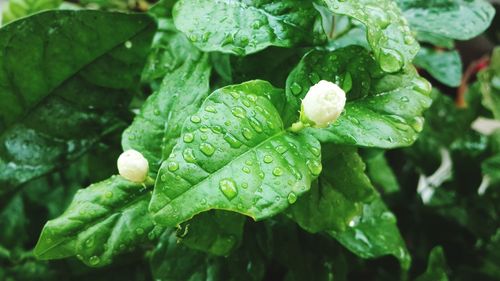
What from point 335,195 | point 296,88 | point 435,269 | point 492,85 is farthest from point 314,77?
point 492,85

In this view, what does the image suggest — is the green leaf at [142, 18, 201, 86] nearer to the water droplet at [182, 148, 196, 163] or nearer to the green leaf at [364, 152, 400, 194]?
the water droplet at [182, 148, 196, 163]

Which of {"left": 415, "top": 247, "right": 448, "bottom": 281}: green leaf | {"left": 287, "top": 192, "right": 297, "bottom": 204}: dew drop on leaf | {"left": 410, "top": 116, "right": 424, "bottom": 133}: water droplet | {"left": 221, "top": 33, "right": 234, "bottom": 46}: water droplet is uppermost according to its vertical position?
{"left": 221, "top": 33, "right": 234, "bottom": 46}: water droplet

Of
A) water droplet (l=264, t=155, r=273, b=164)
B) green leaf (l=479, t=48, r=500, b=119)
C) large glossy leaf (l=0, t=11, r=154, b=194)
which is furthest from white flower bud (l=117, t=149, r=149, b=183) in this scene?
green leaf (l=479, t=48, r=500, b=119)

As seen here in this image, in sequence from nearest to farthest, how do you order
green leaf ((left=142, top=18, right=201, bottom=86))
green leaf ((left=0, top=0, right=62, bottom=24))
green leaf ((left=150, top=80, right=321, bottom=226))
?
green leaf ((left=150, top=80, right=321, bottom=226)), green leaf ((left=142, top=18, right=201, bottom=86)), green leaf ((left=0, top=0, right=62, bottom=24))

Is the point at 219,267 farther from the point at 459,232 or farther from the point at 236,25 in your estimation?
the point at 459,232

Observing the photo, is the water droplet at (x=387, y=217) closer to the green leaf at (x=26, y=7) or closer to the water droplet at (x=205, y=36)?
the water droplet at (x=205, y=36)

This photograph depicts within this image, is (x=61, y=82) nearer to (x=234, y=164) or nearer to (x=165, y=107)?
(x=165, y=107)

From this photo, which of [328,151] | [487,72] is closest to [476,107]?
[487,72]
